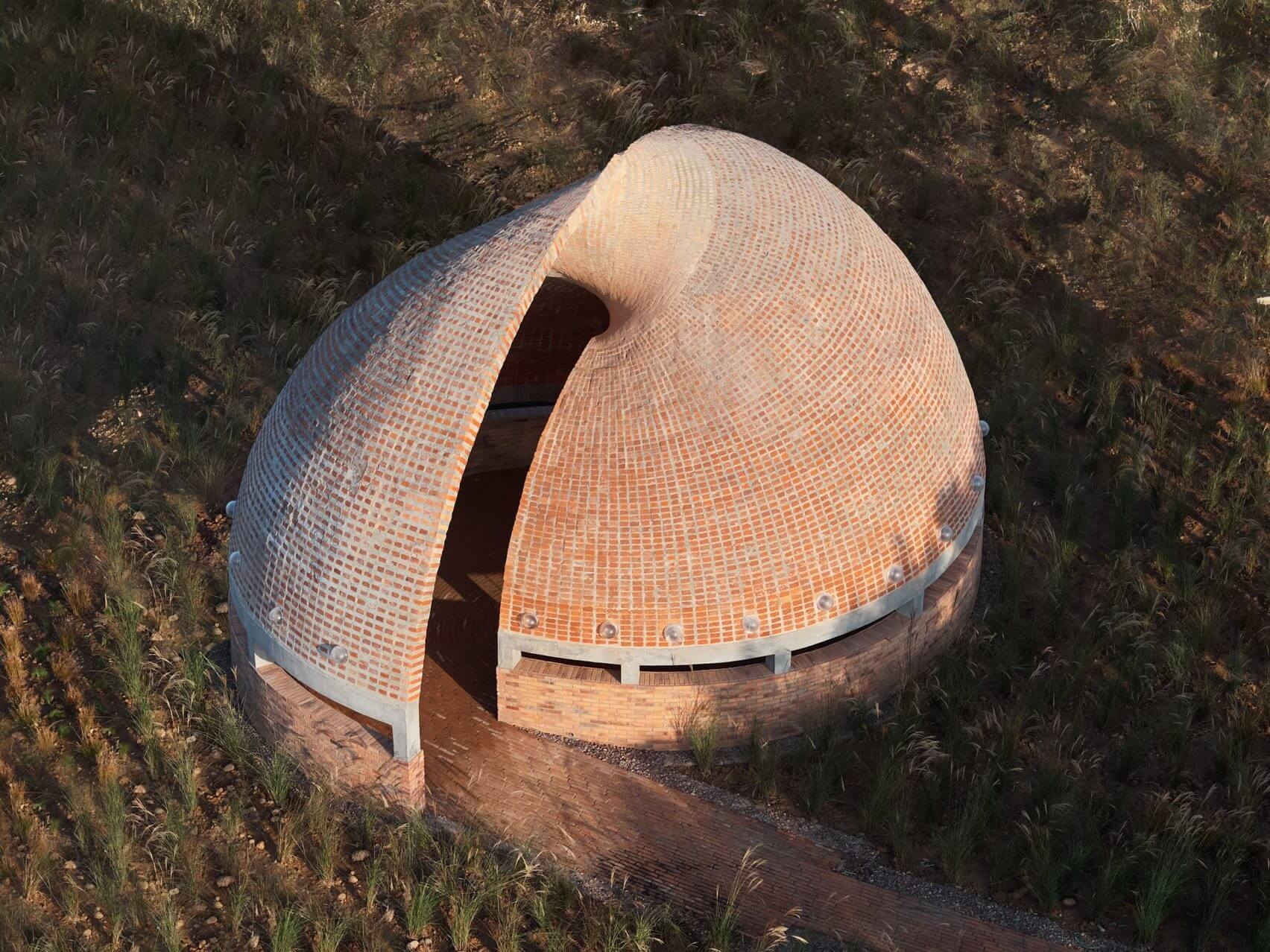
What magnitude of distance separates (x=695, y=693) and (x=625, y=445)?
2.76 metres

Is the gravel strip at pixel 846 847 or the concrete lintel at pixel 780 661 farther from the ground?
the concrete lintel at pixel 780 661

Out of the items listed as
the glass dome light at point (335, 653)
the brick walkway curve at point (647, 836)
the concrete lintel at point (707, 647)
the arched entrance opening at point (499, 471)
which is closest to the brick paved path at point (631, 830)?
the brick walkway curve at point (647, 836)

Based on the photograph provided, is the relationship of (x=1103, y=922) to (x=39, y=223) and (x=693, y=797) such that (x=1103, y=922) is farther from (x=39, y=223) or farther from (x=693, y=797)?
(x=39, y=223)

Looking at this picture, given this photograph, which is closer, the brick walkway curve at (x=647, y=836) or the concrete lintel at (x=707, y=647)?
the brick walkway curve at (x=647, y=836)

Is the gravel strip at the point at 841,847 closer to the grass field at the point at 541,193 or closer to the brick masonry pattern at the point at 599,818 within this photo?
the brick masonry pattern at the point at 599,818

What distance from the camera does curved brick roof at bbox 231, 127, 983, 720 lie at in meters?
14.9

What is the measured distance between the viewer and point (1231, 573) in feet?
64.1

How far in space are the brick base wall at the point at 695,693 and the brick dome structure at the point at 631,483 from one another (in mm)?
31

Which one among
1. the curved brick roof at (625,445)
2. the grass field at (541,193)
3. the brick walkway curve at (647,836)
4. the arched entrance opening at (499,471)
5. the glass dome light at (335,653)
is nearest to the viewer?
the brick walkway curve at (647,836)

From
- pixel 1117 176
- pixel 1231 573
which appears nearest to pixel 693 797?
pixel 1231 573

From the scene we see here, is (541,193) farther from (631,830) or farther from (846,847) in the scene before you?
(846,847)

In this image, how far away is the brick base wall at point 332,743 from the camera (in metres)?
15.7

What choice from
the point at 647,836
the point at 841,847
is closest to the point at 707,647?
the point at 647,836

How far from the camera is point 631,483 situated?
51.3ft
